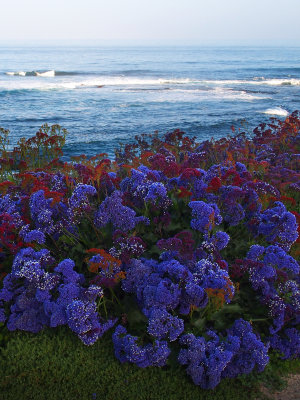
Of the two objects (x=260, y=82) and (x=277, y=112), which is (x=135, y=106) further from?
(x=260, y=82)

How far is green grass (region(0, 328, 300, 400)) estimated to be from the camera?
3.50 meters

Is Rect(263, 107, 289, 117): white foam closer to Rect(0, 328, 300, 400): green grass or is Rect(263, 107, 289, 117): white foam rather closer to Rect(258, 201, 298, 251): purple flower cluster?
Rect(258, 201, 298, 251): purple flower cluster

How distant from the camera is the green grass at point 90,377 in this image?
11.5ft

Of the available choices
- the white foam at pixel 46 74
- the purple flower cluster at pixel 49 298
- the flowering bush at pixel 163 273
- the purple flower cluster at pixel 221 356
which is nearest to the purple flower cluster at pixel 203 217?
the flowering bush at pixel 163 273

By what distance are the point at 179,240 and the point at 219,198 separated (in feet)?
3.19

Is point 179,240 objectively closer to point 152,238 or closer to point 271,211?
point 152,238

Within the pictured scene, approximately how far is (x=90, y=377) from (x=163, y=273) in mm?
1195

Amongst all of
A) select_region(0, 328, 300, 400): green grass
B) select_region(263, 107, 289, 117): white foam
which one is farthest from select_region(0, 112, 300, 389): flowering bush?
Answer: select_region(263, 107, 289, 117): white foam

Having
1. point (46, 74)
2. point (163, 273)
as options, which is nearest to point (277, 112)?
point (163, 273)

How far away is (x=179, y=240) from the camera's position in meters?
3.85

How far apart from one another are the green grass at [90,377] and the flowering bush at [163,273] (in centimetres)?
12

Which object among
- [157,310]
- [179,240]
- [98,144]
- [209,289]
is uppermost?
[179,240]

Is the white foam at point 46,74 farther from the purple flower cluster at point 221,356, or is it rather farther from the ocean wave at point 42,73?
the purple flower cluster at point 221,356

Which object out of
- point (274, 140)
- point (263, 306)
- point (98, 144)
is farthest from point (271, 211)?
point (98, 144)
